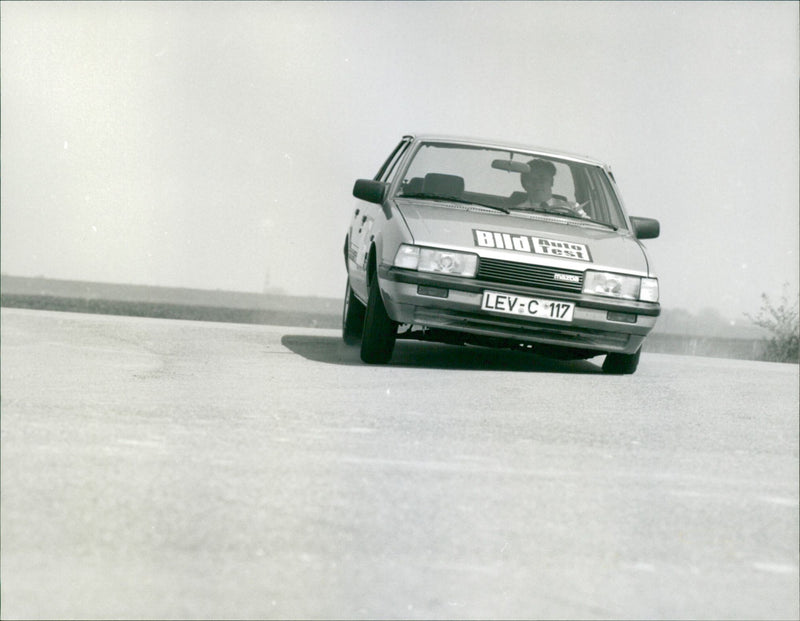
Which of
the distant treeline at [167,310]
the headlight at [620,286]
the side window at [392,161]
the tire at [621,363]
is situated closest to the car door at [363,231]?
the side window at [392,161]

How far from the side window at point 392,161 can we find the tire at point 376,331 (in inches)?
62.6

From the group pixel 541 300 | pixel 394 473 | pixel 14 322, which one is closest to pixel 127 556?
pixel 394 473

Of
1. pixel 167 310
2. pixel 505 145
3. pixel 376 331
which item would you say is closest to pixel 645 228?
pixel 505 145

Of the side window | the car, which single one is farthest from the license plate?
the side window

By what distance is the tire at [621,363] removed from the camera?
857 cm

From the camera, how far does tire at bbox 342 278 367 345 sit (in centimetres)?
973

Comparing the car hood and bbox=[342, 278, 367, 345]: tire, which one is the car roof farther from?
bbox=[342, 278, 367, 345]: tire

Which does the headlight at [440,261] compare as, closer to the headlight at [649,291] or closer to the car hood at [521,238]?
the car hood at [521,238]

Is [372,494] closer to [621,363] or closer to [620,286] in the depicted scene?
[620,286]

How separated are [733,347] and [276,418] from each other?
29.1 ft

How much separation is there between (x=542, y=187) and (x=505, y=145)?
1.34 feet

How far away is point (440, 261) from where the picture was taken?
770cm

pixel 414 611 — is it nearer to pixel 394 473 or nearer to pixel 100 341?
pixel 394 473

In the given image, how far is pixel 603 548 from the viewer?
187 inches
